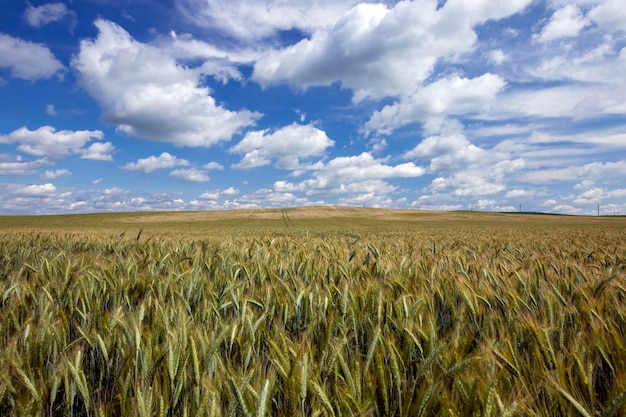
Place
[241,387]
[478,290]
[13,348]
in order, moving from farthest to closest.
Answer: [478,290] → [13,348] → [241,387]

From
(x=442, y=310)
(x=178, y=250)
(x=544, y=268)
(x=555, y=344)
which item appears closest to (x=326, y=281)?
(x=442, y=310)

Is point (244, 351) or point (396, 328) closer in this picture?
point (244, 351)

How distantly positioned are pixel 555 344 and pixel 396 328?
78cm

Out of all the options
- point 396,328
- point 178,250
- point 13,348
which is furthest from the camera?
point 178,250

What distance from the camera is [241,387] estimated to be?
1.19m

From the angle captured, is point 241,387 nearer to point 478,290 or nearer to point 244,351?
point 244,351

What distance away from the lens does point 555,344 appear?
184cm

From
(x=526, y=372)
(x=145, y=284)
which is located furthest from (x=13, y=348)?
(x=526, y=372)

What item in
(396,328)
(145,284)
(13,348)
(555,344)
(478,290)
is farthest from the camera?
(145,284)

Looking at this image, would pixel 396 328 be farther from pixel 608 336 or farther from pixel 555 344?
pixel 608 336

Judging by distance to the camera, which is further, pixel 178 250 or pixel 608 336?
pixel 178 250

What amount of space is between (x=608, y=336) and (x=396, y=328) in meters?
1.00

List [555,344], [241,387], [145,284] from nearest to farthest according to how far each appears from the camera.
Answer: [241,387], [555,344], [145,284]

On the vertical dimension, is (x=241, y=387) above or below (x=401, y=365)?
above
